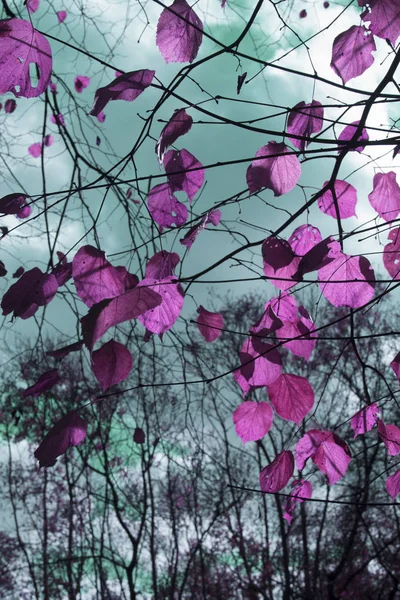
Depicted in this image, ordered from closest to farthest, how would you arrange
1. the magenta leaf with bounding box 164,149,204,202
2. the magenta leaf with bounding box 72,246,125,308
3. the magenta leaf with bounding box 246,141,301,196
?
the magenta leaf with bounding box 72,246,125,308 → the magenta leaf with bounding box 246,141,301,196 → the magenta leaf with bounding box 164,149,204,202

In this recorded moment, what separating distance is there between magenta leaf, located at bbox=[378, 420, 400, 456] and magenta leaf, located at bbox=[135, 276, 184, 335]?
0.70 metres

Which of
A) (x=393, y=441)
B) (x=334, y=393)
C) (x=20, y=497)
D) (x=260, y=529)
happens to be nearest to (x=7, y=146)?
(x=393, y=441)

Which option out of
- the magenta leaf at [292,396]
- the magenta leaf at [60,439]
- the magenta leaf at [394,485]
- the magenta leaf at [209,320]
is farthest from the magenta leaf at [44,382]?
the magenta leaf at [394,485]

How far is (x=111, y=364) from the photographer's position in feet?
3.59

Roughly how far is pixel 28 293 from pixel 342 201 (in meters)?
0.90

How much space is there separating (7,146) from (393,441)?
2539mm

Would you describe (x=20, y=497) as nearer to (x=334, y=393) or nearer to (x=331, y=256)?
(x=334, y=393)

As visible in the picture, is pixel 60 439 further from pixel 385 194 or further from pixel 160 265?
pixel 385 194

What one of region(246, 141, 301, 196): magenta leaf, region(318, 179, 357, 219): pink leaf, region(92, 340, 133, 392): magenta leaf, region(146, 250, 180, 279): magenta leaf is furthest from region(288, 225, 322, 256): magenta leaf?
region(92, 340, 133, 392): magenta leaf

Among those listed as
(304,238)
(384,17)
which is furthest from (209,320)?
→ (384,17)

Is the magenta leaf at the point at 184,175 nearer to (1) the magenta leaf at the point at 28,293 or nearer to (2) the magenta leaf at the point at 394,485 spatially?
(1) the magenta leaf at the point at 28,293

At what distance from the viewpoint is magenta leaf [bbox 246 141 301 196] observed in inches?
47.6

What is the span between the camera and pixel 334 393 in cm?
870

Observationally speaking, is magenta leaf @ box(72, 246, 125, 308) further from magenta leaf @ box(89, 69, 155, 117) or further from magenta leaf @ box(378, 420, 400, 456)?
magenta leaf @ box(378, 420, 400, 456)
